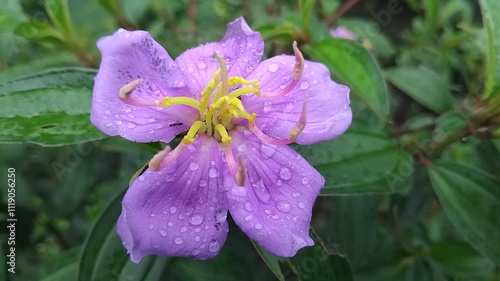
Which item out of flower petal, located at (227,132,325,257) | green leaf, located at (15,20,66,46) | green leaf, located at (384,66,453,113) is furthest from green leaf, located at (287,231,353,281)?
green leaf, located at (15,20,66,46)

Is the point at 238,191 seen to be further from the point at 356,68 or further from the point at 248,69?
the point at 356,68

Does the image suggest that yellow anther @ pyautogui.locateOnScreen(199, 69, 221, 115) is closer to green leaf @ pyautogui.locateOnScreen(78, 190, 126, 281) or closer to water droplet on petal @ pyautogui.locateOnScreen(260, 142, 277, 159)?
water droplet on petal @ pyautogui.locateOnScreen(260, 142, 277, 159)

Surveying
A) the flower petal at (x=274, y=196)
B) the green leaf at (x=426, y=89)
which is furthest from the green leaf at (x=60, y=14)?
the green leaf at (x=426, y=89)

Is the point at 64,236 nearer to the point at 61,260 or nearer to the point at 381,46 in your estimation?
the point at 61,260

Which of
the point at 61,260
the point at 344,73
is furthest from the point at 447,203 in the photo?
the point at 61,260

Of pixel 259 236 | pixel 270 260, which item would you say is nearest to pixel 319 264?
pixel 270 260

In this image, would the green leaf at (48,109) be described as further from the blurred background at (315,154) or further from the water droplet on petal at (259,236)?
the water droplet on petal at (259,236)
